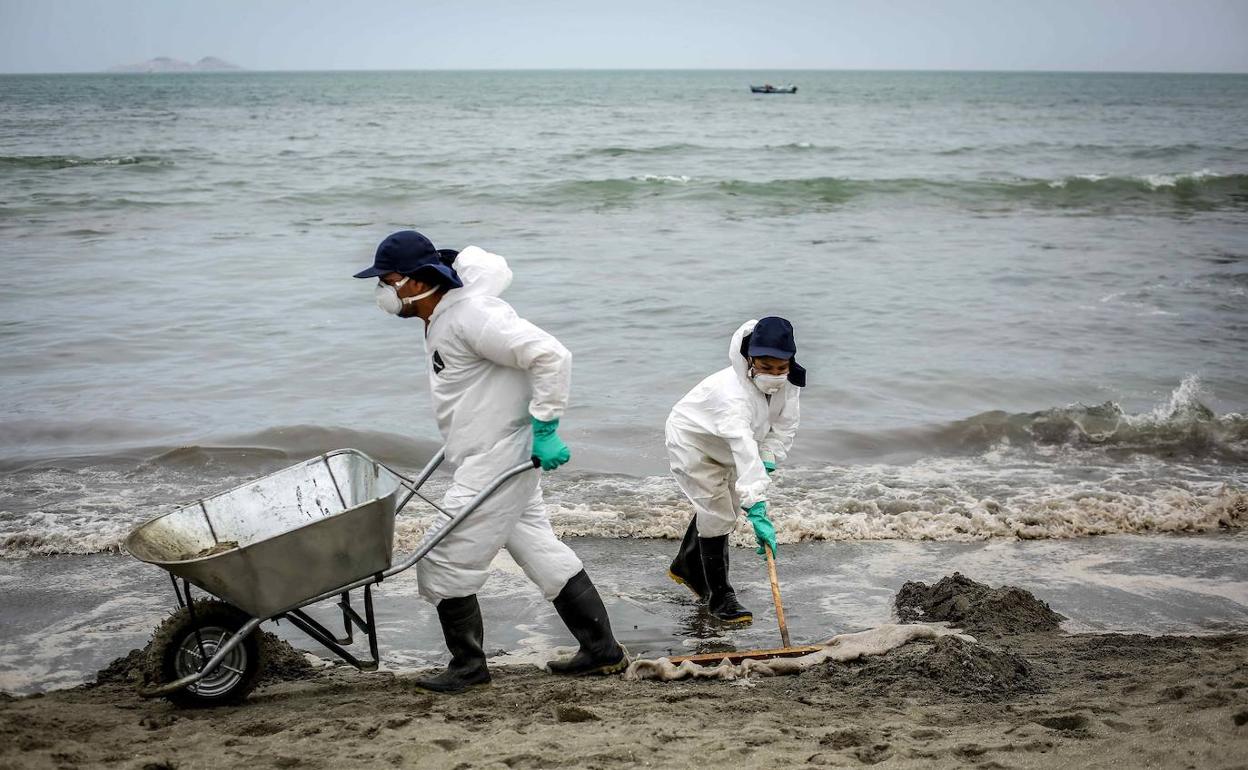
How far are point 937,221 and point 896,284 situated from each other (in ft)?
21.0

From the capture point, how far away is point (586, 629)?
4.41 metres

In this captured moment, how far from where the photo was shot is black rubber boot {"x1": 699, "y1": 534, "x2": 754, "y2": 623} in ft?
17.1

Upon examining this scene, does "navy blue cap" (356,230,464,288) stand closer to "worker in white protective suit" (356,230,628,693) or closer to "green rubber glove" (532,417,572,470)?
"worker in white protective suit" (356,230,628,693)

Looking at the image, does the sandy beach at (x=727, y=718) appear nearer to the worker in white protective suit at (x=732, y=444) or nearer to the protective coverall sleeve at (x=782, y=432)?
the worker in white protective suit at (x=732, y=444)

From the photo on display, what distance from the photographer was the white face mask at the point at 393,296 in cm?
402

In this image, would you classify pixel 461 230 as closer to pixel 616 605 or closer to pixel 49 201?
pixel 49 201

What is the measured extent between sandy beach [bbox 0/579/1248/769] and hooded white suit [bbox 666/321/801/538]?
1.03 m

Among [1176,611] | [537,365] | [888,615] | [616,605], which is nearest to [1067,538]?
[1176,611]

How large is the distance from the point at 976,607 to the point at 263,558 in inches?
126

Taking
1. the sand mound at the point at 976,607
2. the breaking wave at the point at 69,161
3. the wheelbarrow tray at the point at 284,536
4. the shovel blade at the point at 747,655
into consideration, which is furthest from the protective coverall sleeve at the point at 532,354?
the breaking wave at the point at 69,161

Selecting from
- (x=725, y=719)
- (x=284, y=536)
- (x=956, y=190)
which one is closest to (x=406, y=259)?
(x=284, y=536)

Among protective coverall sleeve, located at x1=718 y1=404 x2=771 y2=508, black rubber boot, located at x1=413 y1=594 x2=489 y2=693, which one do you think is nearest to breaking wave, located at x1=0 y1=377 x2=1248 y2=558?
protective coverall sleeve, located at x1=718 y1=404 x2=771 y2=508

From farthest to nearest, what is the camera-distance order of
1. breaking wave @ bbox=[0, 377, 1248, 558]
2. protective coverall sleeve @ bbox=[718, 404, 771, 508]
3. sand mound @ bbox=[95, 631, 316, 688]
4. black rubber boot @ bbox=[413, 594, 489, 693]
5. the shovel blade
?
breaking wave @ bbox=[0, 377, 1248, 558] < protective coverall sleeve @ bbox=[718, 404, 771, 508] < the shovel blade < sand mound @ bbox=[95, 631, 316, 688] < black rubber boot @ bbox=[413, 594, 489, 693]

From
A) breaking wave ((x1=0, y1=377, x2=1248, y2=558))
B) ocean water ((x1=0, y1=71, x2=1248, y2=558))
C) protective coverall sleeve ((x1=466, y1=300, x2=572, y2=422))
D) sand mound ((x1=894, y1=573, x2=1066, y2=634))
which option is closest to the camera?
protective coverall sleeve ((x1=466, y1=300, x2=572, y2=422))
